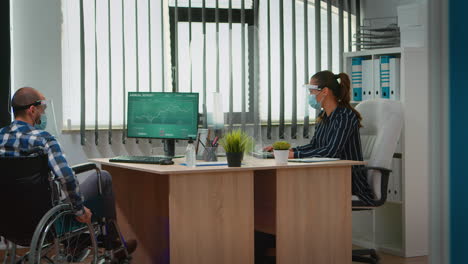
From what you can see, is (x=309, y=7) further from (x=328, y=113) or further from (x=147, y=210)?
(x=147, y=210)

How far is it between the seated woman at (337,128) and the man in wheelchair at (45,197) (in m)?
1.13

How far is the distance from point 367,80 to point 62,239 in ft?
8.46

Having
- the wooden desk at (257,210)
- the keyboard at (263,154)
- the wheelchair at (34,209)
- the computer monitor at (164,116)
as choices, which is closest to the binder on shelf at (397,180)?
the wooden desk at (257,210)

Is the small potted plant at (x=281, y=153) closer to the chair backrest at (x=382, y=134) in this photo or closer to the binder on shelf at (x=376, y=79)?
the chair backrest at (x=382, y=134)

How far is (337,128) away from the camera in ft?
12.6

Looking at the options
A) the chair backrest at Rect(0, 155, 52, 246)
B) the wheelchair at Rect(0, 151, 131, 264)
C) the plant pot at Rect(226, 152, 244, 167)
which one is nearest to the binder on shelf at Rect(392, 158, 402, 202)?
the plant pot at Rect(226, 152, 244, 167)

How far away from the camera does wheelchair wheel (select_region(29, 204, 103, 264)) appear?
280cm

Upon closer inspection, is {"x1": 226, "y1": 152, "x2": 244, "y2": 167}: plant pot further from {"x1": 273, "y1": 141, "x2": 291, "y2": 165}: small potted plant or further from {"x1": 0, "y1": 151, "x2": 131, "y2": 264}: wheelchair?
{"x1": 0, "y1": 151, "x2": 131, "y2": 264}: wheelchair

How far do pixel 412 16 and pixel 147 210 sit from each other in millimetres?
2247

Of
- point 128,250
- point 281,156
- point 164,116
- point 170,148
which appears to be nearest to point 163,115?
point 164,116

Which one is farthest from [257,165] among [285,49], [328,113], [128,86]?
[285,49]

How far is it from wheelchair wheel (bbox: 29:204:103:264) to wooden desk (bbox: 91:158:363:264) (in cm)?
42

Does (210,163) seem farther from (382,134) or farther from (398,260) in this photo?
(398,260)

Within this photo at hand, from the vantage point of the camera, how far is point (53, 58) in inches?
177
